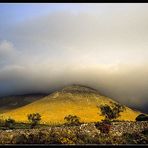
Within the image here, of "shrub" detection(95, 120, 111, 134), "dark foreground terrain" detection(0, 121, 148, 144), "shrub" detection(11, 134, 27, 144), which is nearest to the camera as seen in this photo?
"dark foreground terrain" detection(0, 121, 148, 144)

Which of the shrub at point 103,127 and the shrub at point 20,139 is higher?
the shrub at point 103,127

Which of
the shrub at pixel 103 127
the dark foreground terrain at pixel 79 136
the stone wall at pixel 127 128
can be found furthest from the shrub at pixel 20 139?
the stone wall at pixel 127 128

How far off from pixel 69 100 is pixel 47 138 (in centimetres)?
17685

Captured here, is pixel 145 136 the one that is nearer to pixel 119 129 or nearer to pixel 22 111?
pixel 119 129

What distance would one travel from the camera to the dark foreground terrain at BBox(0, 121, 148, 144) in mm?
22344

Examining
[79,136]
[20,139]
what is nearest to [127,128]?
[79,136]

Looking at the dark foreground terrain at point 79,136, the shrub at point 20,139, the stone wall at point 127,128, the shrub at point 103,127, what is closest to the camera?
the dark foreground terrain at point 79,136

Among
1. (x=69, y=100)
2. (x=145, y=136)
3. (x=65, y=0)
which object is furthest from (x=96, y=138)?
(x=69, y=100)

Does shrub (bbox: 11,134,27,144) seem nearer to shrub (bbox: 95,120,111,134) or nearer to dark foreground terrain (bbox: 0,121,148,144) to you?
dark foreground terrain (bbox: 0,121,148,144)

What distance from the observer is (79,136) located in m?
22.6

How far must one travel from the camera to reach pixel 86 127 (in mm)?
24859

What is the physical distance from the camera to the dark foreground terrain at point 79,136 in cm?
2234

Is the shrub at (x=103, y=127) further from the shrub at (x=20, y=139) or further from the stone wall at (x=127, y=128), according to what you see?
the shrub at (x=20, y=139)

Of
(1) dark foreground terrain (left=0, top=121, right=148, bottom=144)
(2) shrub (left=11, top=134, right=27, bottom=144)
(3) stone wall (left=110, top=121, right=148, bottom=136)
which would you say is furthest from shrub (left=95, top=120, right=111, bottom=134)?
(2) shrub (left=11, top=134, right=27, bottom=144)
